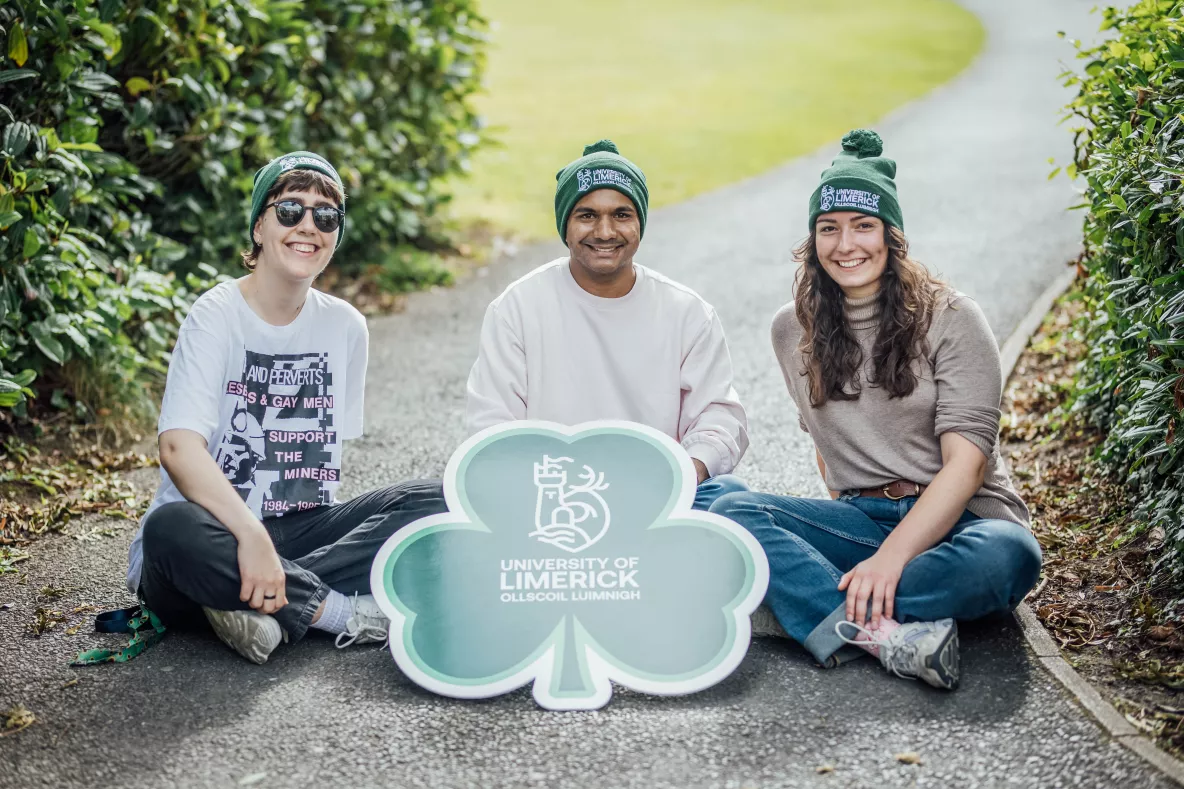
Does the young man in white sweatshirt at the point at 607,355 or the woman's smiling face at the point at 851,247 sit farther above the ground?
the woman's smiling face at the point at 851,247

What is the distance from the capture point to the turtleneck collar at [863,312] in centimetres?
394

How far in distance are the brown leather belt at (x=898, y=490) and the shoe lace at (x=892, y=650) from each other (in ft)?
1.62

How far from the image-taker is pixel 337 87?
8227 mm

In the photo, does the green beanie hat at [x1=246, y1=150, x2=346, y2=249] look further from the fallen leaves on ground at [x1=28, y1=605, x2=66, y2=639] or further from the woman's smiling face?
the woman's smiling face

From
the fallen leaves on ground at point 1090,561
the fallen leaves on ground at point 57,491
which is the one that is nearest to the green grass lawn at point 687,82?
the fallen leaves on ground at point 57,491

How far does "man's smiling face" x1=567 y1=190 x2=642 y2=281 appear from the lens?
4066 mm

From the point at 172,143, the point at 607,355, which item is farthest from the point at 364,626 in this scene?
the point at 172,143

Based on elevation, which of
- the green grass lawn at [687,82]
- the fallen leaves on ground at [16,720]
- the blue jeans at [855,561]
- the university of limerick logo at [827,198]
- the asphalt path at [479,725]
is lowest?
the fallen leaves on ground at [16,720]

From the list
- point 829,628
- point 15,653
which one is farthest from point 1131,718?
point 15,653

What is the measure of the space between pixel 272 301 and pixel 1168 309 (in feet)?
9.31

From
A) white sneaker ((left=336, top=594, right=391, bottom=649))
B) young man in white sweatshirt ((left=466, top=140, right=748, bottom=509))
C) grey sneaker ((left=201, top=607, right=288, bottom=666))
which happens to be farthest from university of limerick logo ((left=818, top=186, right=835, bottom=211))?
grey sneaker ((left=201, top=607, right=288, bottom=666))

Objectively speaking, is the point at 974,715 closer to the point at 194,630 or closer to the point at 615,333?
the point at 615,333

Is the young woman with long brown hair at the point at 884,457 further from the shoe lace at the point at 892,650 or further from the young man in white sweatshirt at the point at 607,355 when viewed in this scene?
the young man in white sweatshirt at the point at 607,355

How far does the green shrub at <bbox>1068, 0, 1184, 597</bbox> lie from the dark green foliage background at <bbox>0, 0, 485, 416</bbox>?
404cm
